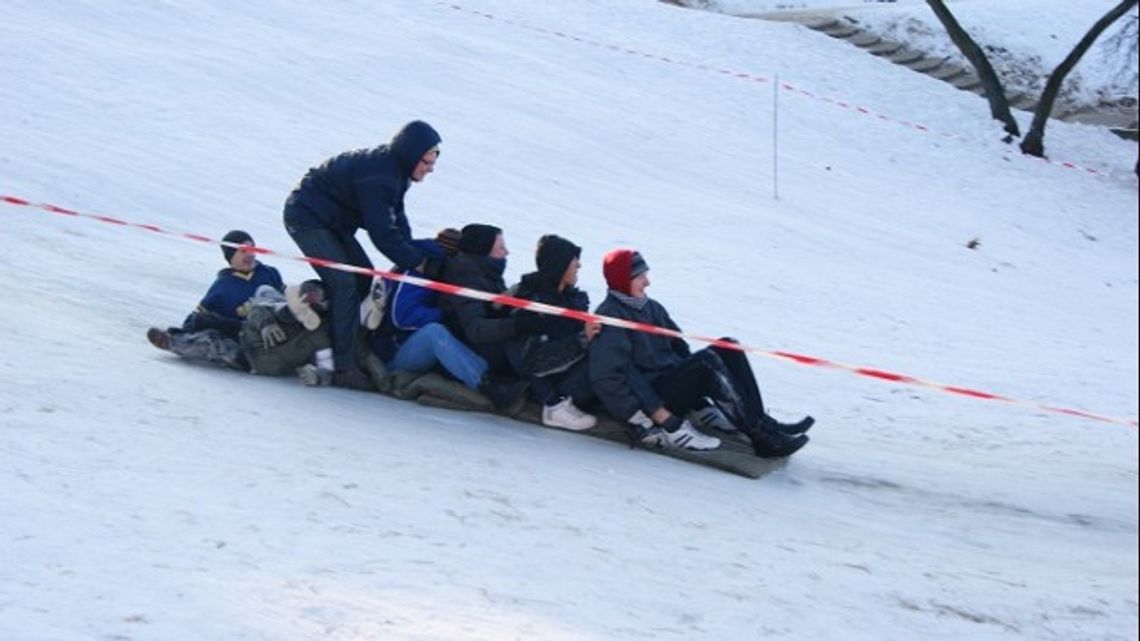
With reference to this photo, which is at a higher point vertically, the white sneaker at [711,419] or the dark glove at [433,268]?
the dark glove at [433,268]

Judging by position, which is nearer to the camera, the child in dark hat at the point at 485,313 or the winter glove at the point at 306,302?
the winter glove at the point at 306,302

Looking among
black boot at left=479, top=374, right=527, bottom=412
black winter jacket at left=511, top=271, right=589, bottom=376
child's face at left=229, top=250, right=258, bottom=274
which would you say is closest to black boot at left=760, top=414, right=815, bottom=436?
black winter jacket at left=511, top=271, right=589, bottom=376

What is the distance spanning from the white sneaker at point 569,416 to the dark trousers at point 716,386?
16.8 inches

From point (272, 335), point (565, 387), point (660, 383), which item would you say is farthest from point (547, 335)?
point (272, 335)

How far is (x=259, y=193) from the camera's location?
14281 mm

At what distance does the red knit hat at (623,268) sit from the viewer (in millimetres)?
8766

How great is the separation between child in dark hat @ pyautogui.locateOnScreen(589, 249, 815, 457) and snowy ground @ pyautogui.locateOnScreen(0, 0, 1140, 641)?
0.24 m

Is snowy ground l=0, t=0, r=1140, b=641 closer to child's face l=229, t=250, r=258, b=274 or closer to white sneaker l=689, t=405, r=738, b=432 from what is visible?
white sneaker l=689, t=405, r=738, b=432

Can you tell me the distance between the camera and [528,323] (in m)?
8.89

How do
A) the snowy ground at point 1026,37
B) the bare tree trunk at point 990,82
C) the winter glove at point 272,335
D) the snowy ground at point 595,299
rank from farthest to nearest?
the snowy ground at point 1026,37
the bare tree trunk at point 990,82
the winter glove at point 272,335
the snowy ground at point 595,299

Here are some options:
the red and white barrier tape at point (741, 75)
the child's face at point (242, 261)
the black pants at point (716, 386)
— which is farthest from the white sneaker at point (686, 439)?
the red and white barrier tape at point (741, 75)

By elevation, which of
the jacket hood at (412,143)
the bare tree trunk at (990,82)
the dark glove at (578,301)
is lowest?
the dark glove at (578,301)

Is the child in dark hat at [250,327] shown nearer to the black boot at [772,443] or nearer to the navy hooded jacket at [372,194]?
the navy hooded jacket at [372,194]

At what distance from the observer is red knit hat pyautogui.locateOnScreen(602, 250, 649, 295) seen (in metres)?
8.77
